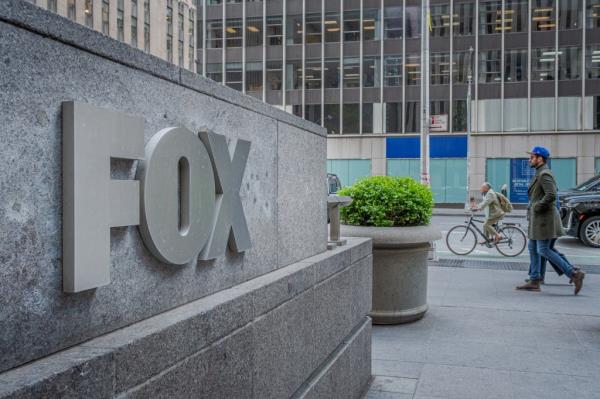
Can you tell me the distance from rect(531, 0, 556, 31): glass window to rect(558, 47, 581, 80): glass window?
1832 millimetres

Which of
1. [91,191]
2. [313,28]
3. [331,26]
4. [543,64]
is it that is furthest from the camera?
[313,28]

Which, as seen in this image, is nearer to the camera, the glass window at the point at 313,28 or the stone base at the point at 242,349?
the stone base at the point at 242,349

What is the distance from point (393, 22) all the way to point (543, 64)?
10232mm

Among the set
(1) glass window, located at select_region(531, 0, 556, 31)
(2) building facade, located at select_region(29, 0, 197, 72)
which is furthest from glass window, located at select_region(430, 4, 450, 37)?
(2) building facade, located at select_region(29, 0, 197, 72)

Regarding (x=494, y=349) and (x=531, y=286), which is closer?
(x=494, y=349)

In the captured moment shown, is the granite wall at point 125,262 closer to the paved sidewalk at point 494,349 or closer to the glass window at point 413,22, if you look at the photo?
the paved sidewalk at point 494,349

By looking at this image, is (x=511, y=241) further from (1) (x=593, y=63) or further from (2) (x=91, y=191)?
(1) (x=593, y=63)

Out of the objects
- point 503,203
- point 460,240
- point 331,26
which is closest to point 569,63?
point 331,26

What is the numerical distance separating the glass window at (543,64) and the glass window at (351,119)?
37.8 ft

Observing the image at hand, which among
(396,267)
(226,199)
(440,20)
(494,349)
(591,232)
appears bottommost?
(494,349)

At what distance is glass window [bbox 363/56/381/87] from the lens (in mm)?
44219

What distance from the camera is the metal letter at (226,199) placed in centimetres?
278

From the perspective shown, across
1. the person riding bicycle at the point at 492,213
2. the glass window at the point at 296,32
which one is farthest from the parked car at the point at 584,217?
the glass window at the point at 296,32

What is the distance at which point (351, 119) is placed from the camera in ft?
145
